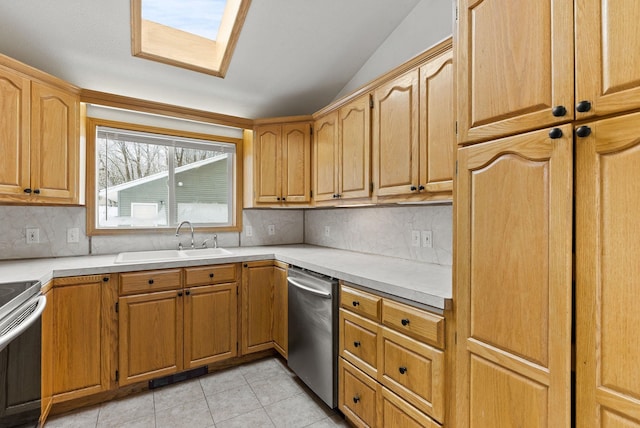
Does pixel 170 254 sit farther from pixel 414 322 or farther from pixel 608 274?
pixel 608 274

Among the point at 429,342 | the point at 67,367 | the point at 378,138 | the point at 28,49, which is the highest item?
the point at 28,49

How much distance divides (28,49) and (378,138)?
2.42 metres

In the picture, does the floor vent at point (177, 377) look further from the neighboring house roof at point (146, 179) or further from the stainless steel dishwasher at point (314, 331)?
the neighboring house roof at point (146, 179)

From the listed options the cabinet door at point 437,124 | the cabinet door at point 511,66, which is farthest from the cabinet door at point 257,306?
the cabinet door at point 511,66

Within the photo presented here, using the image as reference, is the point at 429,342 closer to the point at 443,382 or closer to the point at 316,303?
the point at 443,382

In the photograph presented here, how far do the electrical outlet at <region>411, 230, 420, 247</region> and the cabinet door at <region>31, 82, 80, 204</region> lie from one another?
242cm

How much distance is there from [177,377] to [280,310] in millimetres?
873

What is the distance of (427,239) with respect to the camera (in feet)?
7.05

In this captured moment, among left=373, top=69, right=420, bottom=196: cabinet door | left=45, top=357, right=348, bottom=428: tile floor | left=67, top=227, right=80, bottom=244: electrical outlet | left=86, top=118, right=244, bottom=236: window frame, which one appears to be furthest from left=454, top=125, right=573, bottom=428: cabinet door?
left=67, top=227, right=80, bottom=244: electrical outlet

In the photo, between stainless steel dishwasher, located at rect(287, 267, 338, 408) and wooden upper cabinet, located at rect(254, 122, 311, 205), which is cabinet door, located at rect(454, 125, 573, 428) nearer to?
stainless steel dishwasher, located at rect(287, 267, 338, 408)

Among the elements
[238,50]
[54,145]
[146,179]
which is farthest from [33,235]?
[238,50]

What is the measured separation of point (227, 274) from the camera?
2457 millimetres

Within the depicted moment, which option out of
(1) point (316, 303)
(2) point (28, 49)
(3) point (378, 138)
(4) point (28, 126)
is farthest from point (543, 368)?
(2) point (28, 49)

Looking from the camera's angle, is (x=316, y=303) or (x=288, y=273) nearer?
(x=316, y=303)
